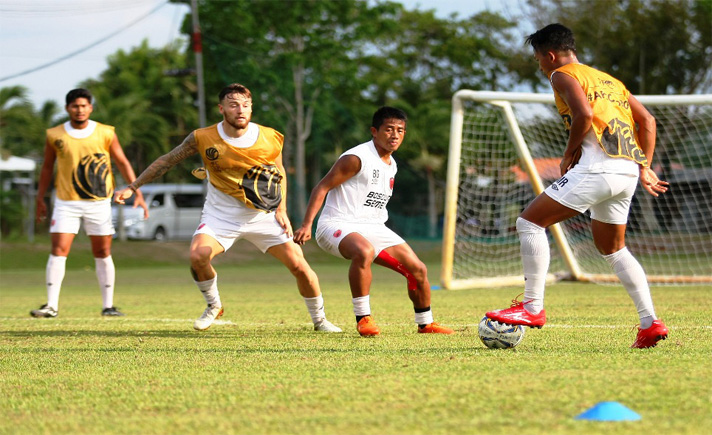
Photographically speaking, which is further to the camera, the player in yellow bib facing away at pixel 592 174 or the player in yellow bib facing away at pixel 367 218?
the player in yellow bib facing away at pixel 367 218

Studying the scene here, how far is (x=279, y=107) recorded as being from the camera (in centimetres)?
2991

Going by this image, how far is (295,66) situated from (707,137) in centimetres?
1869

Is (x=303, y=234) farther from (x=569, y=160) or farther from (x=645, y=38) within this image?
(x=645, y=38)

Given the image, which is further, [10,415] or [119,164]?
[119,164]

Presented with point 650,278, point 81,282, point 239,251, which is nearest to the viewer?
point 650,278

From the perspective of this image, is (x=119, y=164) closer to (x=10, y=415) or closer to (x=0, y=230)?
(x=10, y=415)

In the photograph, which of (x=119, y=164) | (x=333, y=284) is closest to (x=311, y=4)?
(x=333, y=284)

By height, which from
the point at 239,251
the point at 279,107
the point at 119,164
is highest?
the point at 279,107

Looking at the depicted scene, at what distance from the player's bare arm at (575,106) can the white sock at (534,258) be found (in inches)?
21.1

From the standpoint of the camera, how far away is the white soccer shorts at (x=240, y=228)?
7203 mm

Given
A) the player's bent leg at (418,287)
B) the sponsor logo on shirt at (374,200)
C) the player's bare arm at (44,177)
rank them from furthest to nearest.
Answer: the player's bare arm at (44,177), the sponsor logo on shirt at (374,200), the player's bent leg at (418,287)

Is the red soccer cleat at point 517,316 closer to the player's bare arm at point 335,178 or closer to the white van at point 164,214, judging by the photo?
the player's bare arm at point 335,178

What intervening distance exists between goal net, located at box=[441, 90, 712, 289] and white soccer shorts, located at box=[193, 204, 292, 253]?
18.0 ft

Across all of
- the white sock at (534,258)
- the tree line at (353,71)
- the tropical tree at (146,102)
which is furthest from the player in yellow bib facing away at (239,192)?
the tropical tree at (146,102)
